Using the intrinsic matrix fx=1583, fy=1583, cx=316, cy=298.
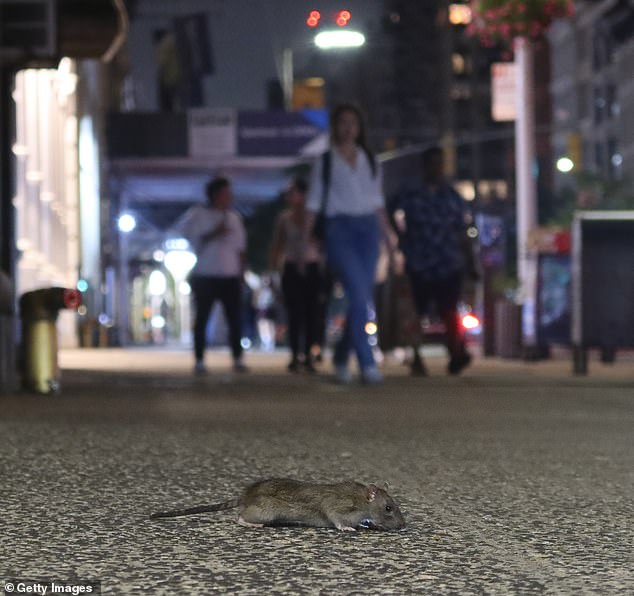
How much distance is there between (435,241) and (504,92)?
22584mm

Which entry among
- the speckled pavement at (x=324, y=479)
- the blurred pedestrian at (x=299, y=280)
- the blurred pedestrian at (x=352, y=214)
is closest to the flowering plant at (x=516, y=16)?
the blurred pedestrian at (x=299, y=280)

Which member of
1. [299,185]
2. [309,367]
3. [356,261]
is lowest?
[309,367]

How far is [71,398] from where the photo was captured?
9.08 metres

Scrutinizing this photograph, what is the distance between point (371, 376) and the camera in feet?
34.7

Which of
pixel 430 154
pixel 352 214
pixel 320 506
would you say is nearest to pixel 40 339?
pixel 352 214

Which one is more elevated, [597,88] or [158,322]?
[597,88]

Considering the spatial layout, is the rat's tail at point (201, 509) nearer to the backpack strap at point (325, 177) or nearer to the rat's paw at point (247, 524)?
the rat's paw at point (247, 524)

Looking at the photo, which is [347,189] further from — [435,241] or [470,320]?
[470,320]

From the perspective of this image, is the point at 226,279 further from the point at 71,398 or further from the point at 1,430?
the point at 1,430

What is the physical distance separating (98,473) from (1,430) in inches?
66.6

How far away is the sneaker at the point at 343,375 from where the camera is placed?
10711 millimetres

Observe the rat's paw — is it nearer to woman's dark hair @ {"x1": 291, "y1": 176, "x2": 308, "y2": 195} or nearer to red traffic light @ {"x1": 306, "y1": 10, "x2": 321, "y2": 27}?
woman's dark hair @ {"x1": 291, "y1": 176, "x2": 308, "y2": 195}

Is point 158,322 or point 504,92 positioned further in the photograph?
point 158,322

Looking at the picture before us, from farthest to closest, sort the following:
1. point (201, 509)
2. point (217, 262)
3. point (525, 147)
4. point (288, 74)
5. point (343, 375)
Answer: point (288, 74) < point (525, 147) < point (217, 262) < point (343, 375) < point (201, 509)
